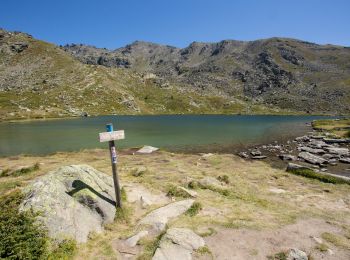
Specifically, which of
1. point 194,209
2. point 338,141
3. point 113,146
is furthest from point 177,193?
point 338,141

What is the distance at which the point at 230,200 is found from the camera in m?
21.0

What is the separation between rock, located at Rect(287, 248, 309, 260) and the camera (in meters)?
12.9

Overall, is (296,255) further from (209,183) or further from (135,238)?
(209,183)

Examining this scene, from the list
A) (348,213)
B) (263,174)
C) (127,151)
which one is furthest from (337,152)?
(127,151)

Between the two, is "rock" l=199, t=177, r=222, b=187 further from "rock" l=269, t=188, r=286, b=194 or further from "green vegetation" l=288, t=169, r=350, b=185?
"green vegetation" l=288, t=169, r=350, b=185

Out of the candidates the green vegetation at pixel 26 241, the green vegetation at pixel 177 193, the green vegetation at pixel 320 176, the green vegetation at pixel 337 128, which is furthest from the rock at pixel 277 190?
the green vegetation at pixel 337 128

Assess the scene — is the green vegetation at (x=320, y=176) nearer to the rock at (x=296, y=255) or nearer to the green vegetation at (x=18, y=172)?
the rock at (x=296, y=255)

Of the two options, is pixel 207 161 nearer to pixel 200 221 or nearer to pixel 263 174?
pixel 263 174

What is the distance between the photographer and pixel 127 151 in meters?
50.0

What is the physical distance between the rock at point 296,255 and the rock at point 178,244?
4032 millimetres

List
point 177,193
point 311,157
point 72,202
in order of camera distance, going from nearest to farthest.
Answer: point 72,202 < point 177,193 < point 311,157

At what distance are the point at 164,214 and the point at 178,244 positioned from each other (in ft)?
12.9

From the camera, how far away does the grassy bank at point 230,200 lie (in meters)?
15.3

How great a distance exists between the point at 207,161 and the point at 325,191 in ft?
55.6
